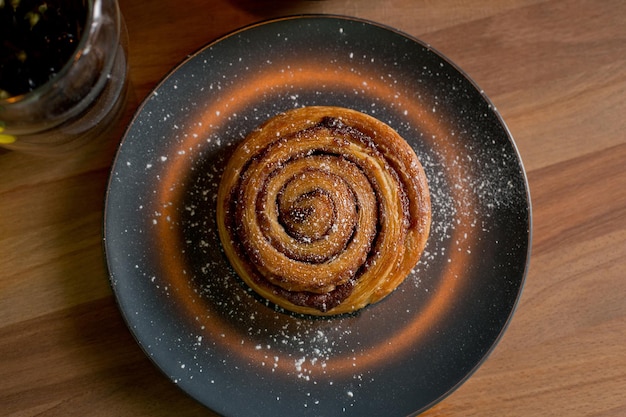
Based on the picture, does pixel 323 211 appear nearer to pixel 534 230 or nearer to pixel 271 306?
pixel 271 306

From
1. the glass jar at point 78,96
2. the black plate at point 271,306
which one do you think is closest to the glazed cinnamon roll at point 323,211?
the black plate at point 271,306

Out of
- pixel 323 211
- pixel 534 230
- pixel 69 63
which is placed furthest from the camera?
pixel 534 230

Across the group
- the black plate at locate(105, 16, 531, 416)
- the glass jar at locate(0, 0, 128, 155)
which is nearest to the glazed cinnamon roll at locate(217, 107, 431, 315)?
the black plate at locate(105, 16, 531, 416)

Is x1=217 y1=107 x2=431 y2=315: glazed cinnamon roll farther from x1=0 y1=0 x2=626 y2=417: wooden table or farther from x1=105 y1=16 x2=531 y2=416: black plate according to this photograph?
x1=0 y1=0 x2=626 y2=417: wooden table

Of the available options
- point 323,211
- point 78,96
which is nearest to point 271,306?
point 323,211

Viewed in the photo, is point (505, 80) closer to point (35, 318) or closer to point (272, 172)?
point (272, 172)

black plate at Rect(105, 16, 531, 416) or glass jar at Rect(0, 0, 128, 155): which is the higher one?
glass jar at Rect(0, 0, 128, 155)

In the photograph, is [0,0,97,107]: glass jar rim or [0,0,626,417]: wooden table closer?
[0,0,97,107]: glass jar rim
